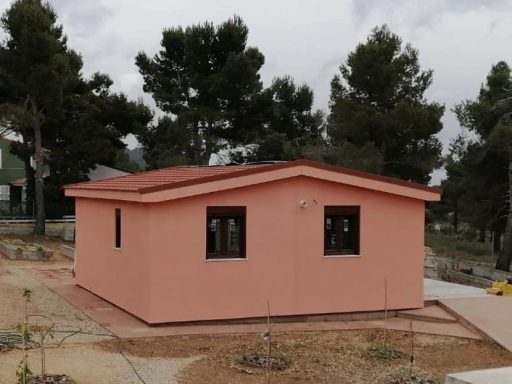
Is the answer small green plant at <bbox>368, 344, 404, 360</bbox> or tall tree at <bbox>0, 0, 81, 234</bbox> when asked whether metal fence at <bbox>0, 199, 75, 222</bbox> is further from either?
small green plant at <bbox>368, 344, 404, 360</bbox>

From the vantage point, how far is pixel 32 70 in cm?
2870

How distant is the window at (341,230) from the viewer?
1306 cm

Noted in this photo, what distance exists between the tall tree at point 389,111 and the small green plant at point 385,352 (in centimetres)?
2435

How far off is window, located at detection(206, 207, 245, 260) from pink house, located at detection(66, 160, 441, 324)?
0.02 meters

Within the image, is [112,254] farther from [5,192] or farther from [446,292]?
[5,192]

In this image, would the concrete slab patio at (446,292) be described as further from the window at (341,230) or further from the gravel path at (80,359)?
the gravel path at (80,359)

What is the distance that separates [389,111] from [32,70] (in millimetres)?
18267

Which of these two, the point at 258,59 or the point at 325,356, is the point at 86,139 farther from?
the point at 325,356

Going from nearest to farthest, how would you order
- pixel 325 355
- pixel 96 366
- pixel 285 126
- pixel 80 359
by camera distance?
pixel 96 366 → pixel 80 359 → pixel 325 355 → pixel 285 126

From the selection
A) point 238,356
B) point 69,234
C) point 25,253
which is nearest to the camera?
point 238,356

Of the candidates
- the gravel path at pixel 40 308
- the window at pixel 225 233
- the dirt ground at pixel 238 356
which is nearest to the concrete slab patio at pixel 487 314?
the dirt ground at pixel 238 356

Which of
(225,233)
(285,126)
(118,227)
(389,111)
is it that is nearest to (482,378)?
(225,233)

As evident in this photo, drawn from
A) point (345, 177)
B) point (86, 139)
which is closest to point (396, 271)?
point (345, 177)

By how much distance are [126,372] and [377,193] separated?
6.72 metres
